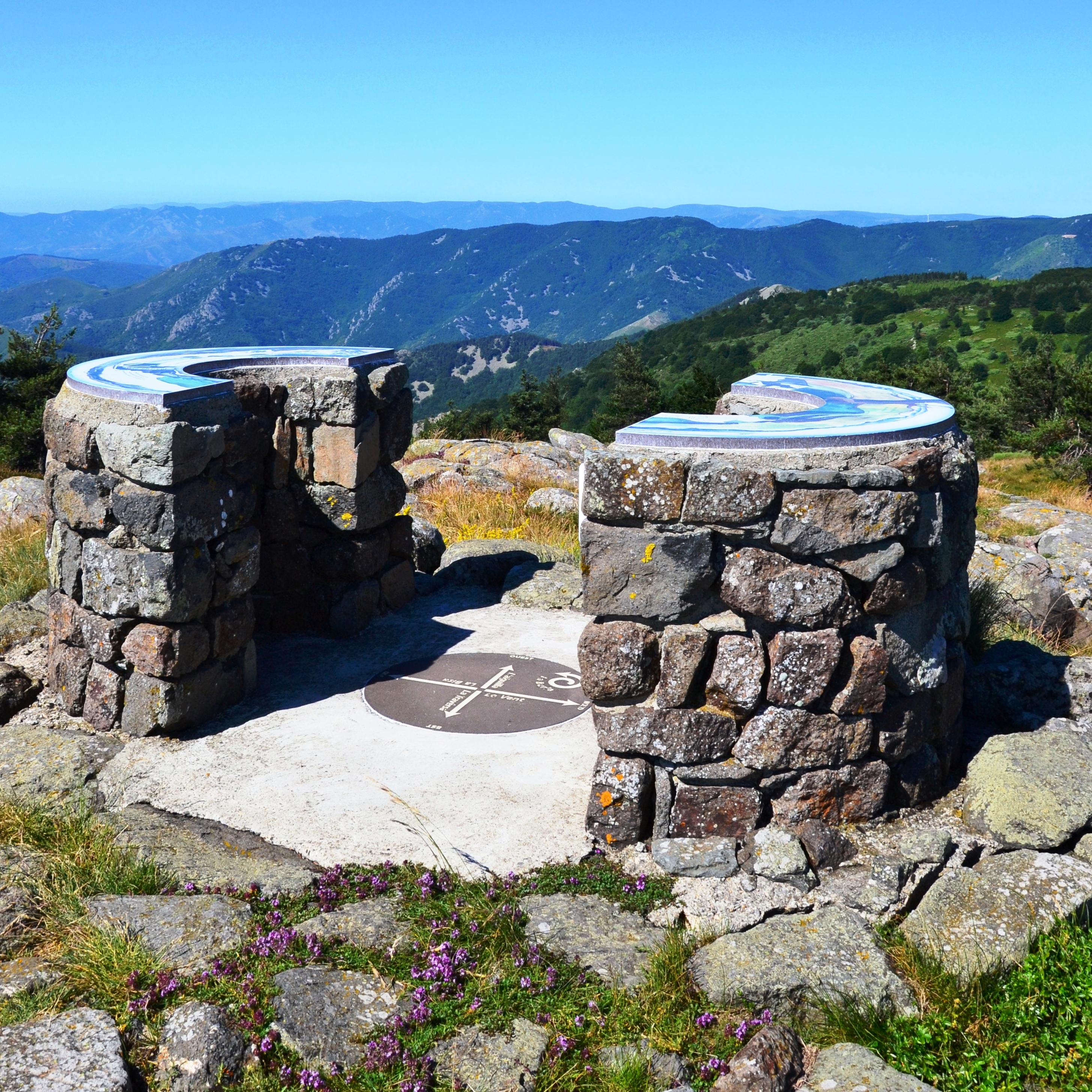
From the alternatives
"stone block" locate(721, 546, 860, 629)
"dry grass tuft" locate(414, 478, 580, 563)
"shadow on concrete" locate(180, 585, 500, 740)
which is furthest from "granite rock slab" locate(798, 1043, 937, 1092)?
"dry grass tuft" locate(414, 478, 580, 563)

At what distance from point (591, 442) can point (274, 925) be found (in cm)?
1662

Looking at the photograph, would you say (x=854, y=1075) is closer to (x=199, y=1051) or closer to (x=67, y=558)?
(x=199, y=1051)

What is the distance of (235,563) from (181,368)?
6.34 ft

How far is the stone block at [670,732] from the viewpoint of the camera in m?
5.43

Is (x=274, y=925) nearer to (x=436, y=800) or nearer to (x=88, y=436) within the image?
(x=436, y=800)

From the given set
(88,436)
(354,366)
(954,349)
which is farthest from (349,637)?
(954,349)

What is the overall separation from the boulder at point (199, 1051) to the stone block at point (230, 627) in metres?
3.54

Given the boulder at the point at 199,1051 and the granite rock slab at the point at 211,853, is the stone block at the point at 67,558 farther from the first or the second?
the boulder at the point at 199,1051

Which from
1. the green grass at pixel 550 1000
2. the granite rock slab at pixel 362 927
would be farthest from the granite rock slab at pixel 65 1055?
the granite rock slab at pixel 362 927

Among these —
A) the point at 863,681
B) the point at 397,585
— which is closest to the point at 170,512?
the point at 397,585

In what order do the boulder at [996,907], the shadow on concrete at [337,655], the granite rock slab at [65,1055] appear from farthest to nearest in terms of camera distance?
the shadow on concrete at [337,655] < the boulder at [996,907] < the granite rock slab at [65,1055]

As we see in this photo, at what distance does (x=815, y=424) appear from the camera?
18.7 feet

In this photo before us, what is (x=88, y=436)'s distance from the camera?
7.07 metres

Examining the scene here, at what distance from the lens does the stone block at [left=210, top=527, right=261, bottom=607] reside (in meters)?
7.50
